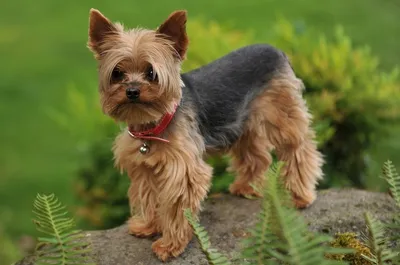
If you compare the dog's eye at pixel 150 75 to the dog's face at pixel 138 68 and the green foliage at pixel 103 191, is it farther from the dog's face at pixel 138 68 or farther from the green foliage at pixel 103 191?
the green foliage at pixel 103 191

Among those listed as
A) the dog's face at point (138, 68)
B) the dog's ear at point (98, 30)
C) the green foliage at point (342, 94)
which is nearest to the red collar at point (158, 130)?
the dog's face at point (138, 68)

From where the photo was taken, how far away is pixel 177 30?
187 inches

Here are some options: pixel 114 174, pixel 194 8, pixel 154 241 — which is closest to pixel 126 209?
pixel 114 174

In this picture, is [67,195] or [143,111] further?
[67,195]

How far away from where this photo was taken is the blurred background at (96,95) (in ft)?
26.0

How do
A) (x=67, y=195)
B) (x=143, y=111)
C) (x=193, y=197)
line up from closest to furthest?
(x=143, y=111)
(x=193, y=197)
(x=67, y=195)

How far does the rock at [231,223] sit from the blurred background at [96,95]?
103 cm

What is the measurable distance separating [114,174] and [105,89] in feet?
10.2

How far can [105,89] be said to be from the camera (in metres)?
4.70

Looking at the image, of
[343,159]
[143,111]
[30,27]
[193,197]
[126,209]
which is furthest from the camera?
[30,27]

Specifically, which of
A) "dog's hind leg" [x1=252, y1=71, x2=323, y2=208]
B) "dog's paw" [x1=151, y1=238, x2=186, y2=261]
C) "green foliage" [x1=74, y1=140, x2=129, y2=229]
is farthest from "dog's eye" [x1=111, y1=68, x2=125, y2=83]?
"green foliage" [x1=74, y1=140, x2=129, y2=229]

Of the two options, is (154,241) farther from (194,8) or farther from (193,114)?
(194,8)

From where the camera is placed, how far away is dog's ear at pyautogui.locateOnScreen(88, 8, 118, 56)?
15.4 ft

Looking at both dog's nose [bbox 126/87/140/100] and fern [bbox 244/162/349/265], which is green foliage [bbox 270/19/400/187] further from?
fern [bbox 244/162/349/265]
